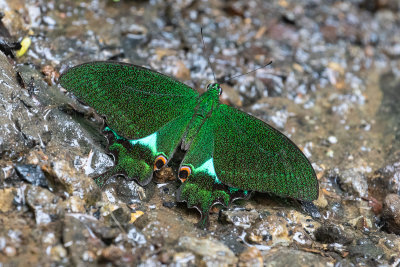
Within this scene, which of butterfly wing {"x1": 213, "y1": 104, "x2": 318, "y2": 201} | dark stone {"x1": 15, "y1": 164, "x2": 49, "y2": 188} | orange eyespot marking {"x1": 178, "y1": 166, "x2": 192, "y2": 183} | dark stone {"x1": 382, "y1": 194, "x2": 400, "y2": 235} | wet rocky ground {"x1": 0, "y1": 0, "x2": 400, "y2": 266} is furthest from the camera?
dark stone {"x1": 382, "y1": 194, "x2": 400, "y2": 235}

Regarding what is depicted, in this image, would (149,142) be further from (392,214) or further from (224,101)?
(392,214)

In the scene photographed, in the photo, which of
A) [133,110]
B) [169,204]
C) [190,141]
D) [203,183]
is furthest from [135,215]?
[133,110]

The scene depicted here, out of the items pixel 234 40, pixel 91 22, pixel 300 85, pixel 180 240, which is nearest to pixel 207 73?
pixel 234 40

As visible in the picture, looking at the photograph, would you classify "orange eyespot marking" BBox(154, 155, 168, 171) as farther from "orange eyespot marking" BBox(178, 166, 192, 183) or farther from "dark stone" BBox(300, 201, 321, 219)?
"dark stone" BBox(300, 201, 321, 219)

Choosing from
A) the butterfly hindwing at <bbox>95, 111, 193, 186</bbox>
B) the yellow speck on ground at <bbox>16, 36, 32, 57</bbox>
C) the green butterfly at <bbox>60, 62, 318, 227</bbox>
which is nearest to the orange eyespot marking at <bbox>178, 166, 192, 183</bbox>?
the green butterfly at <bbox>60, 62, 318, 227</bbox>

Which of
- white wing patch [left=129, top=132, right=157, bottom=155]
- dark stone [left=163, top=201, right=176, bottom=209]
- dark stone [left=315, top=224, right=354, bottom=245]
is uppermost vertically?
white wing patch [left=129, top=132, right=157, bottom=155]

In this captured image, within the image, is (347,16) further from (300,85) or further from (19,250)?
(19,250)
